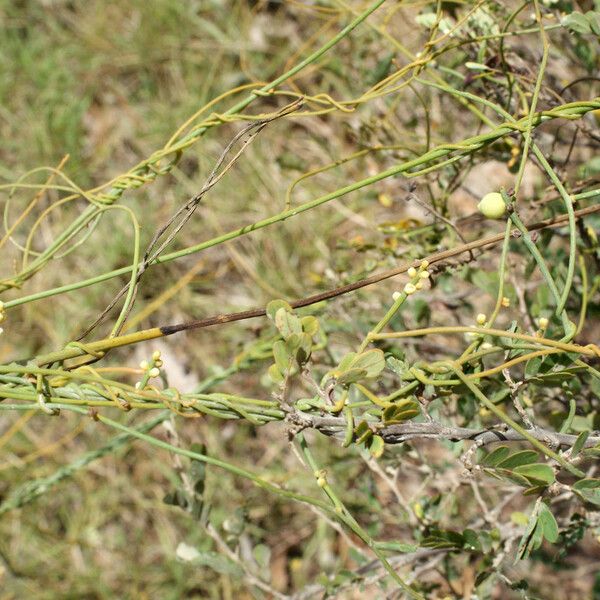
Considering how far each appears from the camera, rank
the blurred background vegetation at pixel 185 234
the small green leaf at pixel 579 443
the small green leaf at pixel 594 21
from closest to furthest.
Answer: the small green leaf at pixel 579 443
the small green leaf at pixel 594 21
the blurred background vegetation at pixel 185 234

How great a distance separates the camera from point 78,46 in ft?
7.61

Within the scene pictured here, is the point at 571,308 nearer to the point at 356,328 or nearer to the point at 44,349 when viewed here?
the point at 356,328

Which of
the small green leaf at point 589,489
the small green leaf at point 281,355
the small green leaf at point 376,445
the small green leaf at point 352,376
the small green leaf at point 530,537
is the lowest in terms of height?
the small green leaf at point 530,537

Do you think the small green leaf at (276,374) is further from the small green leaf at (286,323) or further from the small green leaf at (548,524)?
the small green leaf at (548,524)

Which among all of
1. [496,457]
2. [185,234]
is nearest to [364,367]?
[496,457]

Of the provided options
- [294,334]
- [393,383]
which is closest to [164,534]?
[393,383]

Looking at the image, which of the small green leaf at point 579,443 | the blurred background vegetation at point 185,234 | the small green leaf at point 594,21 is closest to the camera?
the small green leaf at point 579,443

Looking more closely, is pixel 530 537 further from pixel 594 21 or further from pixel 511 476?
pixel 594 21

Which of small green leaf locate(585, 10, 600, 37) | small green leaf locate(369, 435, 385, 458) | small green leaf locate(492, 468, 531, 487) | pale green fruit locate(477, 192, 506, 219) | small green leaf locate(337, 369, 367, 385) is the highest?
small green leaf locate(585, 10, 600, 37)

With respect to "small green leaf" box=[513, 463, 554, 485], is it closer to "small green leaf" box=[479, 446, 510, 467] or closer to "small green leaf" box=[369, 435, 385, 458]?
"small green leaf" box=[479, 446, 510, 467]

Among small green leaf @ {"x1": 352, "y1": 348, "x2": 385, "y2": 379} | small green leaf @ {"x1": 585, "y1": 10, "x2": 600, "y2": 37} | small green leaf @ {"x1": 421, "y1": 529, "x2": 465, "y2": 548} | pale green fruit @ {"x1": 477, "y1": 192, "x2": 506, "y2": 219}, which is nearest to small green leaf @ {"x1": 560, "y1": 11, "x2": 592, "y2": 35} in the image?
small green leaf @ {"x1": 585, "y1": 10, "x2": 600, "y2": 37}

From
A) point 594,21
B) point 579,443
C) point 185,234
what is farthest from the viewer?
point 185,234

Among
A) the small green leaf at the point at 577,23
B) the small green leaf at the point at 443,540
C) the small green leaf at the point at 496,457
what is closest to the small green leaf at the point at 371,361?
the small green leaf at the point at 496,457

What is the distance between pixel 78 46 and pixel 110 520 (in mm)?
1446
